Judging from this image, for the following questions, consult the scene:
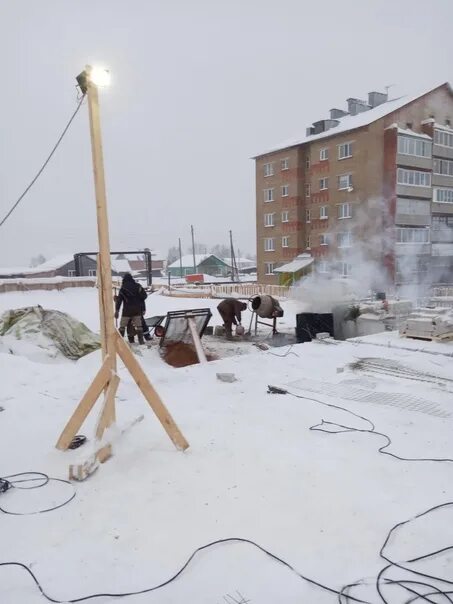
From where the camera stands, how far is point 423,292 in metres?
26.7

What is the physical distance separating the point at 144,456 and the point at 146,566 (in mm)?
1199

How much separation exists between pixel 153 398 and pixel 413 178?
32.1m

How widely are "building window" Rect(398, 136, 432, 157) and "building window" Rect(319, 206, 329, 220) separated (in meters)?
6.10

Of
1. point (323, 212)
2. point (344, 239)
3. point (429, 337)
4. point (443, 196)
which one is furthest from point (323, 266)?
point (429, 337)

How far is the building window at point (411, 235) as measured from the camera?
30.1m

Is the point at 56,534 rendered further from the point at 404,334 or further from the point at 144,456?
the point at 404,334

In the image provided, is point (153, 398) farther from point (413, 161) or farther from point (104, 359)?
point (413, 161)

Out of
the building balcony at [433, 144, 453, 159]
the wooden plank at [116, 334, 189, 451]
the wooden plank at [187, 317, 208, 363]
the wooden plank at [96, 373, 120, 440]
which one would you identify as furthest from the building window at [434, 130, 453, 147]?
the wooden plank at [96, 373, 120, 440]

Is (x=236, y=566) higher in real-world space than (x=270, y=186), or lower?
lower

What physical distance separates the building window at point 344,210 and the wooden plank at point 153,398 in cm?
2919

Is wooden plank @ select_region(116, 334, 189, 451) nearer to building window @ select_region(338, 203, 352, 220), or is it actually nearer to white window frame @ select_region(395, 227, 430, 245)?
white window frame @ select_region(395, 227, 430, 245)

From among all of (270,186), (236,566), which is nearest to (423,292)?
(270,186)

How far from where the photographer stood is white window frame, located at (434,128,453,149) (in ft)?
104

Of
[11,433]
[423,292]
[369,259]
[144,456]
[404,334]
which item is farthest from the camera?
[369,259]
